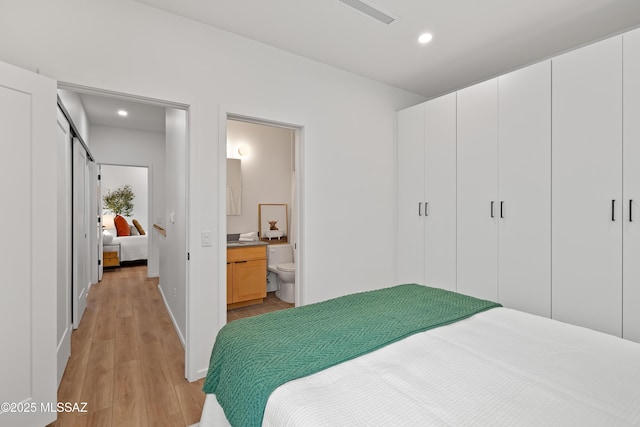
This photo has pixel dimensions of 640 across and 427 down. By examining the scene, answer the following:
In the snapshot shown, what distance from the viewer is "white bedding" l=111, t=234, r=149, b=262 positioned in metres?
6.45

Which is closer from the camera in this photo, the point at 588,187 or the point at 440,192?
the point at 588,187

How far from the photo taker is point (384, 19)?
2281 mm

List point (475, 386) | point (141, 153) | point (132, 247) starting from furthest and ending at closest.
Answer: point (132, 247)
point (141, 153)
point (475, 386)

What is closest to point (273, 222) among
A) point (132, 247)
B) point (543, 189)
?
point (543, 189)

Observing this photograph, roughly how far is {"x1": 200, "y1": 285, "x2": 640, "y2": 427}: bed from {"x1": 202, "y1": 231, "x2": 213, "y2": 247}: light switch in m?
0.94

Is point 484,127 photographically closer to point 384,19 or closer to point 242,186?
point 384,19

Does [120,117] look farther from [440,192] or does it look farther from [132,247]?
[440,192]

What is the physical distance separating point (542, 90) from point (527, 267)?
1352 millimetres

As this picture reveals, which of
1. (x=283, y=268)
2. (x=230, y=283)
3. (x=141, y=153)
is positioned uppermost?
(x=141, y=153)

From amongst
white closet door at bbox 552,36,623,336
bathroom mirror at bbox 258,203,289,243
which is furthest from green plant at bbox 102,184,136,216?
white closet door at bbox 552,36,623,336

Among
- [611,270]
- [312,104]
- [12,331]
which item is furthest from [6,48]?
[611,270]

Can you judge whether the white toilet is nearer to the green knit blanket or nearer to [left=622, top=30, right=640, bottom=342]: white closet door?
the green knit blanket

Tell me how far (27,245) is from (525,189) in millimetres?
3302

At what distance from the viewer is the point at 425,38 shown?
2545 mm
